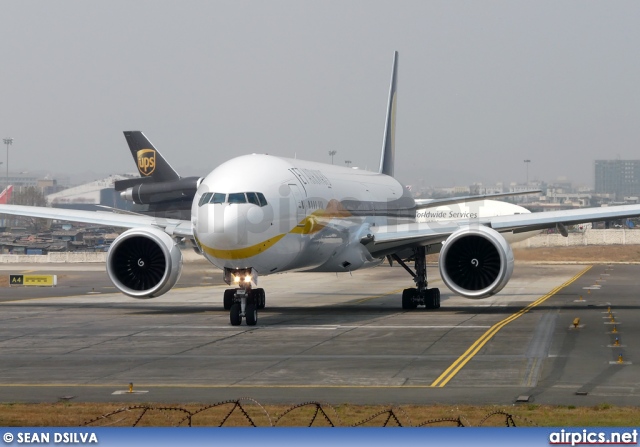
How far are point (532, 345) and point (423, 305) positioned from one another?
1222 centimetres

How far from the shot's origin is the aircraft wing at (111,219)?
34.2 m

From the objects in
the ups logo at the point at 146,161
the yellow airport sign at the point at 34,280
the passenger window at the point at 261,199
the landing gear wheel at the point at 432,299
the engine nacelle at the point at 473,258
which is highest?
the ups logo at the point at 146,161

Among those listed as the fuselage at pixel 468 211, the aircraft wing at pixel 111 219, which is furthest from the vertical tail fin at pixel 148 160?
the aircraft wing at pixel 111 219

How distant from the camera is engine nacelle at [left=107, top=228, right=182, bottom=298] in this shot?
3180 centimetres

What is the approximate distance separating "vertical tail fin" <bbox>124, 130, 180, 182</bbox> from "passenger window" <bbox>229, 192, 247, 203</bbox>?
42.2 metres

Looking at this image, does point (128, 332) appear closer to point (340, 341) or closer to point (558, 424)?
point (340, 341)

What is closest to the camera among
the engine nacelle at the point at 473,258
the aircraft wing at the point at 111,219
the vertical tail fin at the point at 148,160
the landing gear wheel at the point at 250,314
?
the landing gear wheel at the point at 250,314

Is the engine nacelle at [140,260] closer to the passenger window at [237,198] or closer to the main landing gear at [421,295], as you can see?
Answer: the passenger window at [237,198]

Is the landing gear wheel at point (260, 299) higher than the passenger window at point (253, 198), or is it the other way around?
the passenger window at point (253, 198)

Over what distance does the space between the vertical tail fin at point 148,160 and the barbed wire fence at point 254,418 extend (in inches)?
2158

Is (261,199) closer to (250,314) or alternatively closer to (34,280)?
(250,314)

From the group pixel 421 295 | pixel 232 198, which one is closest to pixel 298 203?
pixel 232 198

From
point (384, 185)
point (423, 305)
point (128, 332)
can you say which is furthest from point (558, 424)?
point (384, 185)

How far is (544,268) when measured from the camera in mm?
67812
